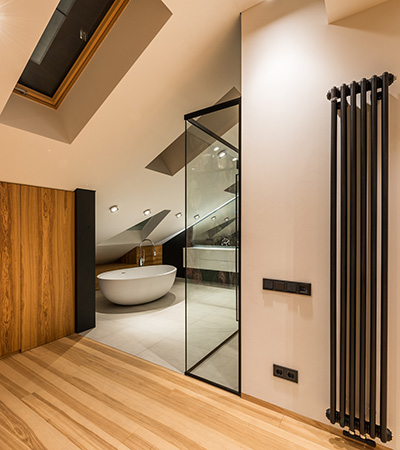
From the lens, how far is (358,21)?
4.97 ft

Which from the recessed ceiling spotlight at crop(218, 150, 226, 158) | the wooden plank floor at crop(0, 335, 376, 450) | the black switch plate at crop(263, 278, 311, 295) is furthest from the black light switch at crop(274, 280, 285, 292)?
the recessed ceiling spotlight at crop(218, 150, 226, 158)

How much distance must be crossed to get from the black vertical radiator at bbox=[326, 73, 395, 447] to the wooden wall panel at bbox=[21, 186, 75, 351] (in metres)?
2.84

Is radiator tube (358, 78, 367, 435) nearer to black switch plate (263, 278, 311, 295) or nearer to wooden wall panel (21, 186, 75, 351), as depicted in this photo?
black switch plate (263, 278, 311, 295)

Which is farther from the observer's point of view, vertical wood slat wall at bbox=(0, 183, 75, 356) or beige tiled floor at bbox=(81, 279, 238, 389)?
vertical wood slat wall at bbox=(0, 183, 75, 356)

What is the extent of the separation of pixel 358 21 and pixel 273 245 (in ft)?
4.77

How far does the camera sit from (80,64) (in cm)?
220

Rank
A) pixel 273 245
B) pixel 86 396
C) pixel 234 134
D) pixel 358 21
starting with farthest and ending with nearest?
1. pixel 234 134
2. pixel 86 396
3. pixel 273 245
4. pixel 358 21

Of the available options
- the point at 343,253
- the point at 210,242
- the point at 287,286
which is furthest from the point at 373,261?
the point at 210,242

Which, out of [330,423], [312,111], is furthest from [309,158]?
[330,423]

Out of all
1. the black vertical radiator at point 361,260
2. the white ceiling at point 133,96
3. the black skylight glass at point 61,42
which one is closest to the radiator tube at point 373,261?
the black vertical radiator at point 361,260

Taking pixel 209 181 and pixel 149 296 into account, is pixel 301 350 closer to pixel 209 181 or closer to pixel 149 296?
pixel 209 181

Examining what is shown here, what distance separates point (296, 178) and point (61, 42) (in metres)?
2.22

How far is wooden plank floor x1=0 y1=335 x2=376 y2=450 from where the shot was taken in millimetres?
1510

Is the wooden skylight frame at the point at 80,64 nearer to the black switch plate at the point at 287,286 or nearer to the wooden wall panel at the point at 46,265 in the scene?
the wooden wall panel at the point at 46,265
